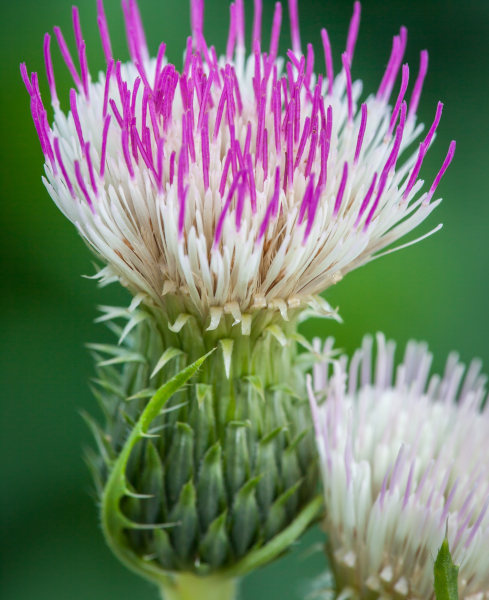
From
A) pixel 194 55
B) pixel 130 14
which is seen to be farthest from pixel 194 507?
pixel 130 14

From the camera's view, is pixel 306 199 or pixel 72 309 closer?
pixel 306 199

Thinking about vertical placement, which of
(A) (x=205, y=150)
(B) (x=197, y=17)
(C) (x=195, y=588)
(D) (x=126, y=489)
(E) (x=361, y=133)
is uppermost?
(B) (x=197, y=17)

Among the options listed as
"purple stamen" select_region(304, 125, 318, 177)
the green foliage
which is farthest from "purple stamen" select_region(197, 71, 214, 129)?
the green foliage

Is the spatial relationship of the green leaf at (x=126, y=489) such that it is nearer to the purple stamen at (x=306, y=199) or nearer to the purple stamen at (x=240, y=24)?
the purple stamen at (x=306, y=199)

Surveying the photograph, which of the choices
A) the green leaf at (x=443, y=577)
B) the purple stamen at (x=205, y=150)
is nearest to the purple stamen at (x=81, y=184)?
the purple stamen at (x=205, y=150)

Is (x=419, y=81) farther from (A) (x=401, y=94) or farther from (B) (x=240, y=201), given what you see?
(B) (x=240, y=201)

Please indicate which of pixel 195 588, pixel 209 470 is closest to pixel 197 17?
pixel 209 470

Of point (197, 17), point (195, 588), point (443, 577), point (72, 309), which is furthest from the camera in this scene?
point (72, 309)

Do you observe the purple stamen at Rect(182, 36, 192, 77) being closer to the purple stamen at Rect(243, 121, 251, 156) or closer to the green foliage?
the purple stamen at Rect(243, 121, 251, 156)

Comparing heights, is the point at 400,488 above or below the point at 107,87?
below
